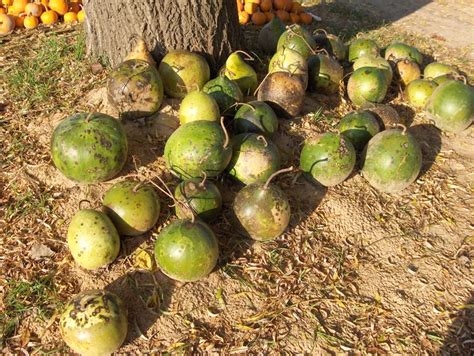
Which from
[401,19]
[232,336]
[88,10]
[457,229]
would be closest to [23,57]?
[88,10]

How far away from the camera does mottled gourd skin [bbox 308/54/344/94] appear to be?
5.26 meters

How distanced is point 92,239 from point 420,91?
14.0 feet

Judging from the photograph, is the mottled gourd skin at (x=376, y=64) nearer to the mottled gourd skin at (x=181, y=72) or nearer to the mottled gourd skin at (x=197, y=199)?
the mottled gourd skin at (x=181, y=72)

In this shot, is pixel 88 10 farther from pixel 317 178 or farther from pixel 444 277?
pixel 444 277

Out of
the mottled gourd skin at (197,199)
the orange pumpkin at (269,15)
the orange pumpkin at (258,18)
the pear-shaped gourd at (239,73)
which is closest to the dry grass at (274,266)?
the mottled gourd skin at (197,199)

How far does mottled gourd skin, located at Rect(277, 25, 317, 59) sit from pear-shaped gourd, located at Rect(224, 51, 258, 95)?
0.79 m

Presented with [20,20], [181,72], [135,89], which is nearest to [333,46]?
[181,72]

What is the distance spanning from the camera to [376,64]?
5461 mm

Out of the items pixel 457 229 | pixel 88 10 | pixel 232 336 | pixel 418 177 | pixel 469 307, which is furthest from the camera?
pixel 88 10

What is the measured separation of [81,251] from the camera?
130 inches

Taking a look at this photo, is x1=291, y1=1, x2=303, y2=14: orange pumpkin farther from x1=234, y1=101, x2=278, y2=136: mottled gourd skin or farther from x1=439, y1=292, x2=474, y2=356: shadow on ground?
x1=439, y1=292, x2=474, y2=356: shadow on ground

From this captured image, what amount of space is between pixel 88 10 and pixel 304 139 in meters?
2.85

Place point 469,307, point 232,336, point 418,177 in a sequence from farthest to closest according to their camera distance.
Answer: point 418,177
point 469,307
point 232,336

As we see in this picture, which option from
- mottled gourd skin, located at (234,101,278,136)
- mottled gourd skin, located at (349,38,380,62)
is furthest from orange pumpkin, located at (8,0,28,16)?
mottled gourd skin, located at (349,38,380,62)
